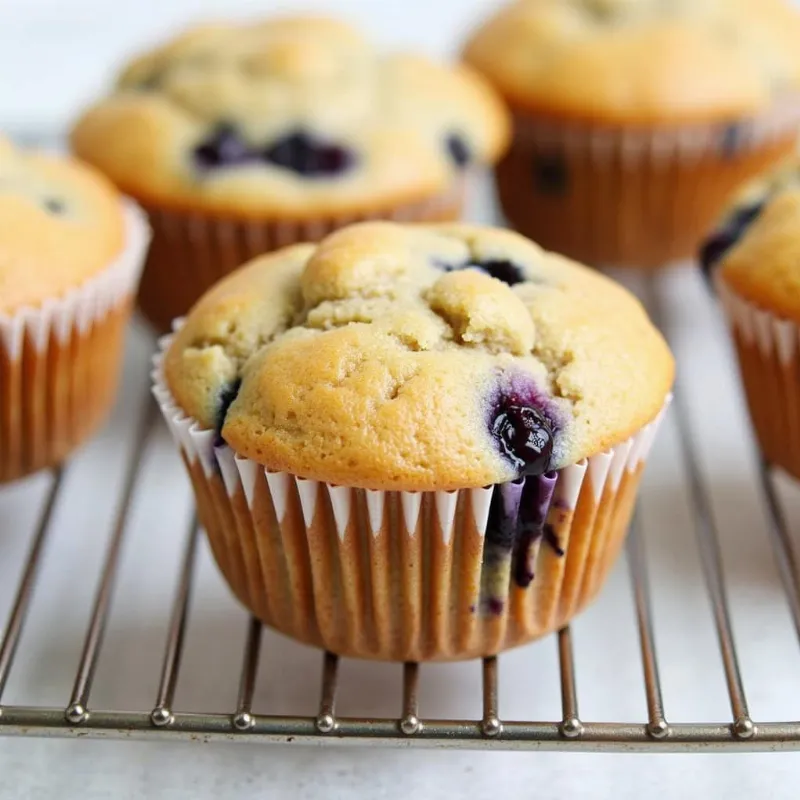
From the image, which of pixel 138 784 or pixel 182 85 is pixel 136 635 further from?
pixel 182 85

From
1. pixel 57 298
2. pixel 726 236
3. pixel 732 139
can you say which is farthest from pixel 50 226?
pixel 732 139

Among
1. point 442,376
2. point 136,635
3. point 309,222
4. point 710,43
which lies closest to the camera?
point 442,376

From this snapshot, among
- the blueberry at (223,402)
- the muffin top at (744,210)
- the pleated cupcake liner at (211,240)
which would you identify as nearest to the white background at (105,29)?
the pleated cupcake liner at (211,240)

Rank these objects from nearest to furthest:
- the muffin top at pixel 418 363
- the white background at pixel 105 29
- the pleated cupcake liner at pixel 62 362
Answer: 1. the muffin top at pixel 418 363
2. the pleated cupcake liner at pixel 62 362
3. the white background at pixel 105 29

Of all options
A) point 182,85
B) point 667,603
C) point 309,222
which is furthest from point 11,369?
point 667,603

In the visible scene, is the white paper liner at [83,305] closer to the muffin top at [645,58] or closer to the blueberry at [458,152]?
the blueberry at [458,152]

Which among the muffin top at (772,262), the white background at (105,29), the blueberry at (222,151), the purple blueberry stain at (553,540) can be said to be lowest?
the white background at (105,29)
